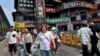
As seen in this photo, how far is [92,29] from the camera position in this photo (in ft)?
40.5

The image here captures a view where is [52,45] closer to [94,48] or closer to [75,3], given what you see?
[94,48]

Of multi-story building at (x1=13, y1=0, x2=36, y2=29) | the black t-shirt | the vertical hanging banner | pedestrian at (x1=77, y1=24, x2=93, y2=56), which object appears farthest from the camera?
multi-story building at (x1=13, y1=0, x2=36, y2=29)

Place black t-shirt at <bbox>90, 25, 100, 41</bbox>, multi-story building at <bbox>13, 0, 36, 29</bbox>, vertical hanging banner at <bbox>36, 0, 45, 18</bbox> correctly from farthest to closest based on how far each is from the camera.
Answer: multi-story building at <bbox>13, 0, 36, 29</bbox>
vertical hanging banner at <bbox>36, 0, 45, 18</bbox>
black t-shirt at <bbox>90, 25, 100, 41</bbox>

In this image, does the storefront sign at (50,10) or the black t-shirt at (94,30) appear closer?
the black t-shirt at (94,30)

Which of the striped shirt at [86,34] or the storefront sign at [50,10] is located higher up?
the striped shirt at [86,34]

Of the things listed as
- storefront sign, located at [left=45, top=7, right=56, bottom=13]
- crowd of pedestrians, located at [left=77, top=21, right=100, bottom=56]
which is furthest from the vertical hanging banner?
crowd of pedestrians, located at [left=77, top=21, right=100, bottom=56]

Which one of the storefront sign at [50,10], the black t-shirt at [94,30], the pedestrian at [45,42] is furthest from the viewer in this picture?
the storefront sign at [50,10]

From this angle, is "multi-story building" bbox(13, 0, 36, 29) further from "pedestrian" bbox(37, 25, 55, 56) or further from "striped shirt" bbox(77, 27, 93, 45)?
"pedestrian" bbox(37, 25, 55, 56)

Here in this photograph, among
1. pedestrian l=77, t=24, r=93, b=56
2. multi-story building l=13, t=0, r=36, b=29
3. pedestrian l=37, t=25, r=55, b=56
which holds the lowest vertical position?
multi-story building l=13, t=0, r=36, b=29

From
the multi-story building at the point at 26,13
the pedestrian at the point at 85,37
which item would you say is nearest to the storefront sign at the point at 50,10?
the multi-story building at the point at 26,13

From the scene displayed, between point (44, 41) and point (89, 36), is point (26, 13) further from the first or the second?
point (44, 41)

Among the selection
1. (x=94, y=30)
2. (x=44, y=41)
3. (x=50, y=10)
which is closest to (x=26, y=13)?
(x=50, y=10)

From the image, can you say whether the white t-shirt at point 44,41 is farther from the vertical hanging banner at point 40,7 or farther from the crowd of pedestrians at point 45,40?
the vertical hanging banner at point 40,7

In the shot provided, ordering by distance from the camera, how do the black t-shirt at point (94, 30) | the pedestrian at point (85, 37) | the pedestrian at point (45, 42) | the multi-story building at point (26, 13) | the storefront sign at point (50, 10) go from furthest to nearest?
the multi-story building at point (26, 13), the storefront sign at point (50, 10), the black t-shirt at point (94, 30), the pedestrian at point (85, 37), the pedestrian at point (45, 42)
